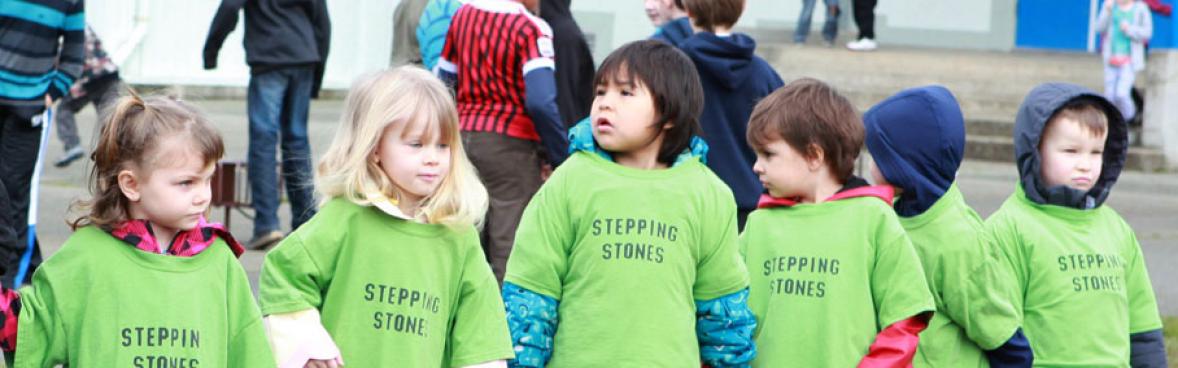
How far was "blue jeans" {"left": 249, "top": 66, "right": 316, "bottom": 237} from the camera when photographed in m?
9.58

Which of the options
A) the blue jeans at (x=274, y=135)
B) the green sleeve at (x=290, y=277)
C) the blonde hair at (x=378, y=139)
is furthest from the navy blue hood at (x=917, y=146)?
the blue jeans at (x=274, y=135)

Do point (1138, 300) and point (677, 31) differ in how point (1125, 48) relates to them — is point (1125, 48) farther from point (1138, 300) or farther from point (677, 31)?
point (1138, 300)

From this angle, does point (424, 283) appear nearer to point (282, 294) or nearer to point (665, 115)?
point (282, 294)

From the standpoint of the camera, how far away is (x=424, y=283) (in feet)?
14.2

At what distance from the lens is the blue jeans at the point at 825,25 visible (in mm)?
20312

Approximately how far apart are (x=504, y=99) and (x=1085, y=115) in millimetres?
2455

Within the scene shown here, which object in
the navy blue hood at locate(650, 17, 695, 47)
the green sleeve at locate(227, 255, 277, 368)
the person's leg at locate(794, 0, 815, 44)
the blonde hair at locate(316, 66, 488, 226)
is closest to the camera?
the green sleeve at locate(227, 255, 277, 368)

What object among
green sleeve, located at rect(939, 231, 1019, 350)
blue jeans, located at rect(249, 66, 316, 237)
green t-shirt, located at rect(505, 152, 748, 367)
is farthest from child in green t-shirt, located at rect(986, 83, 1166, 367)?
blue jeans, located at rect(249, 66, 316, 237)

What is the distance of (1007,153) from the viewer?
16.4 metres

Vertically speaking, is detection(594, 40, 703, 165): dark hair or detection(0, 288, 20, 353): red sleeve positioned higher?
detection(594, 40, 703, 165): dark hair

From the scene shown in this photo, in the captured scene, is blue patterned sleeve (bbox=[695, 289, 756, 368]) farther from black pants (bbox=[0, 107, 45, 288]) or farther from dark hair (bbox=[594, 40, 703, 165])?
black pants (bbox=[0, 107, 45, 288])

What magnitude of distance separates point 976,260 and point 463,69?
2702mm

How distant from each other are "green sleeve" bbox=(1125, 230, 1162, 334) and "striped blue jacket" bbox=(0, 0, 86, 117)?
444cm

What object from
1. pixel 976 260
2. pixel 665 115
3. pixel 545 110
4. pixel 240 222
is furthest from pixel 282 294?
pixel 240 222
